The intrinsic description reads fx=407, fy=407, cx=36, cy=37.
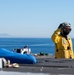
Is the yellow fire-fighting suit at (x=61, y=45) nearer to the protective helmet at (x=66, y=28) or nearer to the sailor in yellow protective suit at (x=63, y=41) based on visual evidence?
the sailor in yellow protective suit at (x=63, y=41)

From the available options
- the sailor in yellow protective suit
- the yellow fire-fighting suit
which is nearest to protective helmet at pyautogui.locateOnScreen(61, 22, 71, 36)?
the sailor in yellow protective suit

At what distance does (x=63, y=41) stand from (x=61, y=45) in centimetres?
14

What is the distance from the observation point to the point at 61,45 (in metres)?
12.5

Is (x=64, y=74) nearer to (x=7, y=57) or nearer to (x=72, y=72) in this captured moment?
(x=72, y=72)

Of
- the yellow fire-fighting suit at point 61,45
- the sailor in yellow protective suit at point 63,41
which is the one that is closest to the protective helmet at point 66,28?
the sailor in yellow protective suit at point 63,41

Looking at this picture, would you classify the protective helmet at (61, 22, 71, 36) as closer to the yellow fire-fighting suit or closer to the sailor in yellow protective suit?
the sailor in yellow protective suit

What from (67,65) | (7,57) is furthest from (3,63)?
(67,65)

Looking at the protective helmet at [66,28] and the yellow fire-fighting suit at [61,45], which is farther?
the yellow fire-fighting suit at [61,45]

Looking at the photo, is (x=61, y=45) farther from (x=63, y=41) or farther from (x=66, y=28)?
(x=66, y=28)

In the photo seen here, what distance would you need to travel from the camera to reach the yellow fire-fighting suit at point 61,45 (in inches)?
492

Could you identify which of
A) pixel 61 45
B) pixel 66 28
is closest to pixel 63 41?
pixel 61 45

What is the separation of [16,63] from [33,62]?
49 centimetres

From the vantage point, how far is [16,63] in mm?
10656

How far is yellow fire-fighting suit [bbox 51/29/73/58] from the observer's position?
12500 mm
